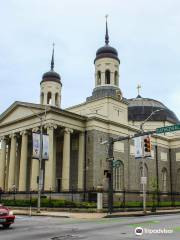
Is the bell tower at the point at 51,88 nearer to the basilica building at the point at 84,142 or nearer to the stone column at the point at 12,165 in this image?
the basilica building at the point at 84,142

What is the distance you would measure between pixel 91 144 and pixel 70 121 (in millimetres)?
4752

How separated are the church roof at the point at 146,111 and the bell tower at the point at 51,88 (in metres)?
15.6

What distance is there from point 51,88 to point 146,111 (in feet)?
66.9

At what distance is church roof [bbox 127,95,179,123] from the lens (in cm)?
7588

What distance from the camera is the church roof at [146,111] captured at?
7588 cm

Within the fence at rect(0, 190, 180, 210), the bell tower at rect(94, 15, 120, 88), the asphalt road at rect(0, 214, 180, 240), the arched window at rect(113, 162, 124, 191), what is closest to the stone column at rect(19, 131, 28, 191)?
the fence at rect(0, 190, 180, 210)

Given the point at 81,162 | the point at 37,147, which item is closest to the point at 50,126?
the point at 81,162

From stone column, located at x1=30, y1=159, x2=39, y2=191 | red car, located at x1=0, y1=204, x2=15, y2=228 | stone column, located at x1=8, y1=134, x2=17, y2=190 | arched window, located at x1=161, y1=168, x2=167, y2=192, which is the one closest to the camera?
red car, located at x1=0, y1=204, x2=15, y2=228

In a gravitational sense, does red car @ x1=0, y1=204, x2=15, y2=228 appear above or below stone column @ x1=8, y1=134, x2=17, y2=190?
below

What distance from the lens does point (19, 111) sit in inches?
2336

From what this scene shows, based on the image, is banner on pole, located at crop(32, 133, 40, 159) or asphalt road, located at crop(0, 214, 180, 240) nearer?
asphalt road, located at crop(0, 214, 180, 240)

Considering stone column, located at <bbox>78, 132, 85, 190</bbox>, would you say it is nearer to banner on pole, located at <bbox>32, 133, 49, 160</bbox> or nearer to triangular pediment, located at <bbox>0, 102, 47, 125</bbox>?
triangular pediment, located at <bbox>0, 102, 47, 125</bbox>

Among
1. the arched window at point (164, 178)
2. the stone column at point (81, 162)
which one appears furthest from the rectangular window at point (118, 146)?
the arched window at point (164, 178)

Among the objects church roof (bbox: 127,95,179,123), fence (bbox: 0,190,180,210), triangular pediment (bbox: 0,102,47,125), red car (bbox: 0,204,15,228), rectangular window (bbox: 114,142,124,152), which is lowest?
fence (bbox: 0,190,180,210)
